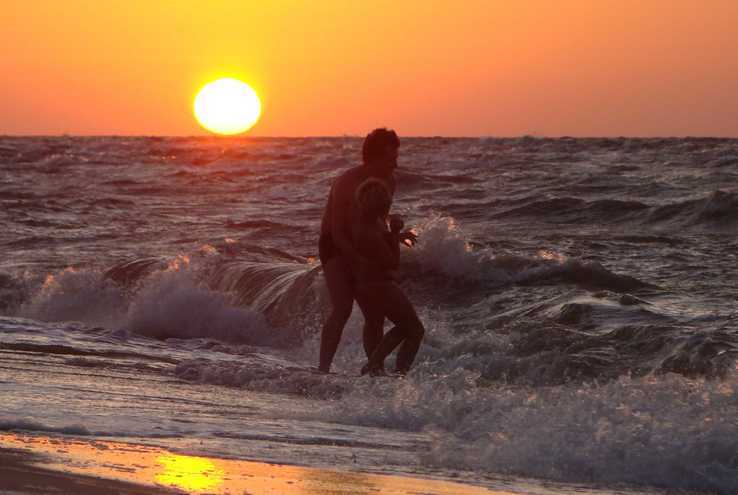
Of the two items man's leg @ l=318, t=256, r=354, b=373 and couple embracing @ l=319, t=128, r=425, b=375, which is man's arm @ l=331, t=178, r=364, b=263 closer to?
couple embracing @ l=319, t=128, r=425, b=375

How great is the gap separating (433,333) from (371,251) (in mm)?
3274

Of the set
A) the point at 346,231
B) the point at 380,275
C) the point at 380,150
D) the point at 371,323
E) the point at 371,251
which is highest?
the point at 380,150

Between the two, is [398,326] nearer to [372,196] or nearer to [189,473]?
[372,196]

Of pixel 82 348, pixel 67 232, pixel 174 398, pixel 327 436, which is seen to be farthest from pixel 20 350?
pixel 67 232

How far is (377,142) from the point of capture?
27.1 ft

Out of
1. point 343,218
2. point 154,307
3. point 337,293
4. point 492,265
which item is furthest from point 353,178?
point 492,265

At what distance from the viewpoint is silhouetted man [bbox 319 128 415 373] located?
827 centimetres

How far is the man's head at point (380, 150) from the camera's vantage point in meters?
8.25

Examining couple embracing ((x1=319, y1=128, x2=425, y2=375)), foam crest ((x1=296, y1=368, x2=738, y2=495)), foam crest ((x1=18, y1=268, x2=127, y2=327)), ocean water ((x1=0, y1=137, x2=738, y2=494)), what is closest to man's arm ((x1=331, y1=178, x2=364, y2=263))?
couple embracing ((x1=319, y1=128, x2=425, y2=375))

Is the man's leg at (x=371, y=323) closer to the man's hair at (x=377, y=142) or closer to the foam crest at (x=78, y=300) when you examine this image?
the man's hair at (x=377, y=142)

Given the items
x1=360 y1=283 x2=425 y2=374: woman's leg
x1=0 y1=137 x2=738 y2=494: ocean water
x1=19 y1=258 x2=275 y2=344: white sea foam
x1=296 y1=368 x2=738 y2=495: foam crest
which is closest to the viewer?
x1=296 y1=368 x2=738 y2=495: foam crest

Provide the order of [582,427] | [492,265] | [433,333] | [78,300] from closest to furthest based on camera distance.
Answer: [582,427] → [433,333] → [492,265] → [78,300]

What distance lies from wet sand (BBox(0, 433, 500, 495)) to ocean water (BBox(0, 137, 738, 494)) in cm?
26

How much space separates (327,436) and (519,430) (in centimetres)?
96
